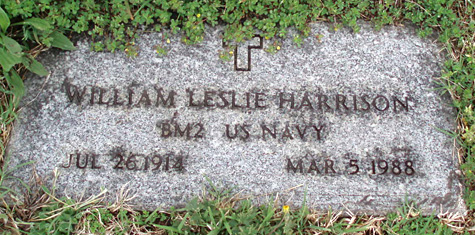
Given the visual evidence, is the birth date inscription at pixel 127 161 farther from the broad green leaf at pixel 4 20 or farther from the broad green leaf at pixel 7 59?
the broad green leaf at pixel 4 20

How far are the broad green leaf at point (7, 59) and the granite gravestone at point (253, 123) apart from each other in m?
0.16

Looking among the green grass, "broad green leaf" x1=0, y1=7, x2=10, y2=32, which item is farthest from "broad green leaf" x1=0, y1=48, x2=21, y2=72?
"broad green leaf" x1=0, y1=7, x2=10, y2=32

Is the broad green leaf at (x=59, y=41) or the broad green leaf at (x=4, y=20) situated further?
the broad green leaf at (x=59, y=41)

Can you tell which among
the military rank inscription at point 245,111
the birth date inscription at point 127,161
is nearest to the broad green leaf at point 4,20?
the military rank inscription at point 245,111

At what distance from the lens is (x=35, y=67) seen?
2.14 m

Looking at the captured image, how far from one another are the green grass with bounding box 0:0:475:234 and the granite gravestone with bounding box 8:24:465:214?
2.6 inches

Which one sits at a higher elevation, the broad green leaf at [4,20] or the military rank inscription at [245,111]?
the broad green leaf at [4,20]

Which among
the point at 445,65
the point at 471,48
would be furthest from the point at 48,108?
the point at 471,48

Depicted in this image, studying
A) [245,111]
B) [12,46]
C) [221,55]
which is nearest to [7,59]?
[12,46]

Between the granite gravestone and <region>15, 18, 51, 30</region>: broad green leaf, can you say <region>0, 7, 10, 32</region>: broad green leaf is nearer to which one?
<region>15, 18, 51, 30</region>: broad green leaf

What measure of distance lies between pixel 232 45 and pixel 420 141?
125 cm

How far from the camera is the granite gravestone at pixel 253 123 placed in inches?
82.2

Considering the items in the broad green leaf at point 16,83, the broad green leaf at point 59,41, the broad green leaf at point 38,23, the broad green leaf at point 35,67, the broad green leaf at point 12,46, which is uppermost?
the broad green leaf at point 38,23

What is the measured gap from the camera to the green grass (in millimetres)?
2025
